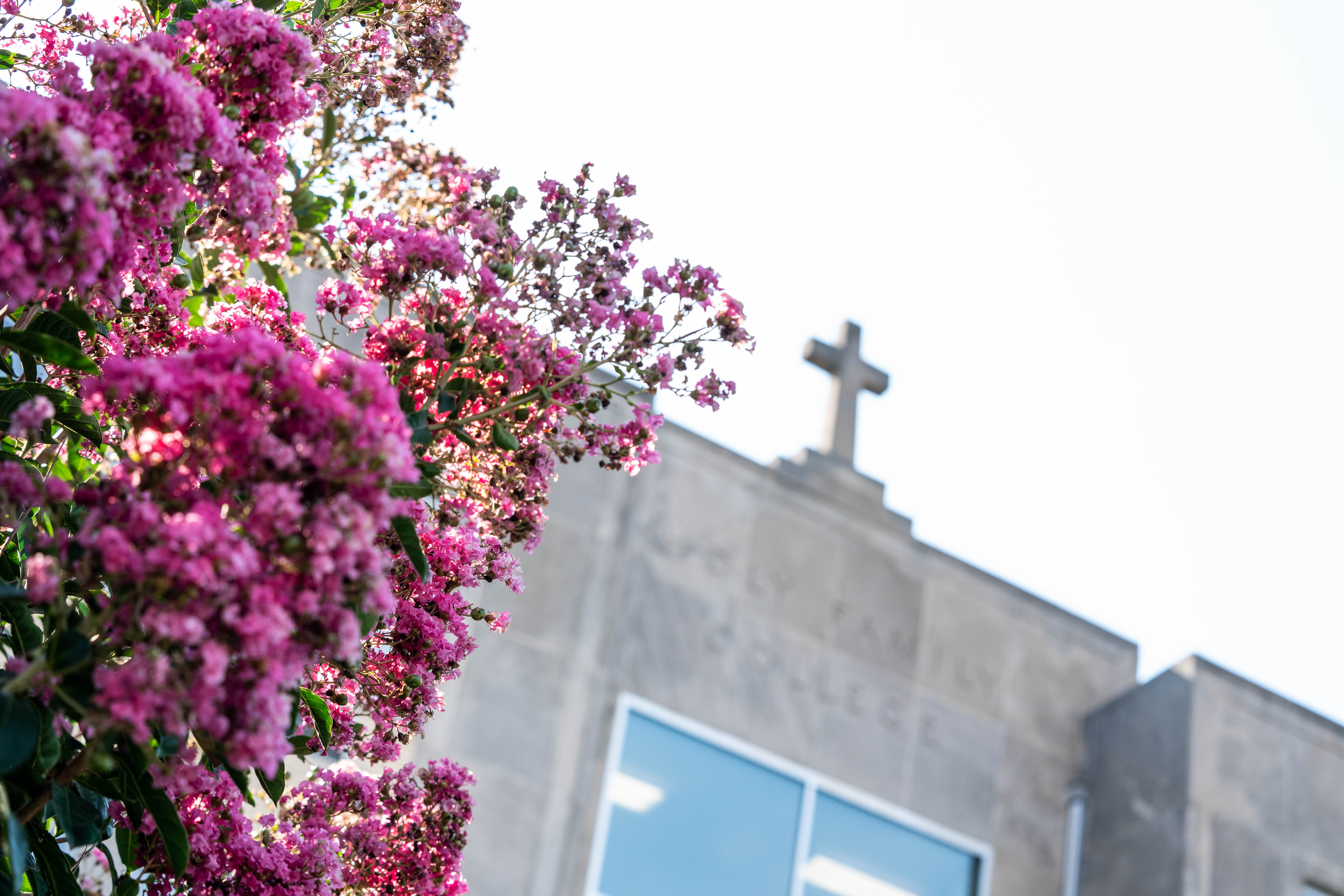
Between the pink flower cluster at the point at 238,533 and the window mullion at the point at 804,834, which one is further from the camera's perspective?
the window mullion at the point at 804,834

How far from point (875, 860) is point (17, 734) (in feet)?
25.9

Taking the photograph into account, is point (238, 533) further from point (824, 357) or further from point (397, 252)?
point (824, 357)

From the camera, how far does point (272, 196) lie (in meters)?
2.63

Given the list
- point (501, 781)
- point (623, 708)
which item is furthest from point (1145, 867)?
point (501, 781)

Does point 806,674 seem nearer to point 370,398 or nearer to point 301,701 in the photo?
point 301,701

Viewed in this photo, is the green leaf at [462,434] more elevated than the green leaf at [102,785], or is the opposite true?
the green leaf at [462,434]

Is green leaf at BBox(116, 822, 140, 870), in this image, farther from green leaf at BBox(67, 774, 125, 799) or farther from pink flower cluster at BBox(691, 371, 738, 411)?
pink flower cluster at BBox(691, 371, 738, 411)

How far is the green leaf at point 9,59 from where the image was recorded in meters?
3.66

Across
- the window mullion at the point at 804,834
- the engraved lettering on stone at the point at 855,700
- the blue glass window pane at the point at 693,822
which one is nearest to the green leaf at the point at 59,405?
the blue glass window pane at the point at 693,822

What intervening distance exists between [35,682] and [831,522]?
328 inches

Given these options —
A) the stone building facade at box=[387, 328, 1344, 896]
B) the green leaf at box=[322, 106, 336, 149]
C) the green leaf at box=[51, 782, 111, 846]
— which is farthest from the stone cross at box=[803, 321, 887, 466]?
the green leaf at box=[322, 106, 336, 149]

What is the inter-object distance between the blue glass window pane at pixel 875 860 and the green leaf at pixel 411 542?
679 cm

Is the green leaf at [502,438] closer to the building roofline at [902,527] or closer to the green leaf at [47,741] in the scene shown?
the green leaf at [47,741]

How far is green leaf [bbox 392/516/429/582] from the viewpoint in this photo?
8.53 ft
